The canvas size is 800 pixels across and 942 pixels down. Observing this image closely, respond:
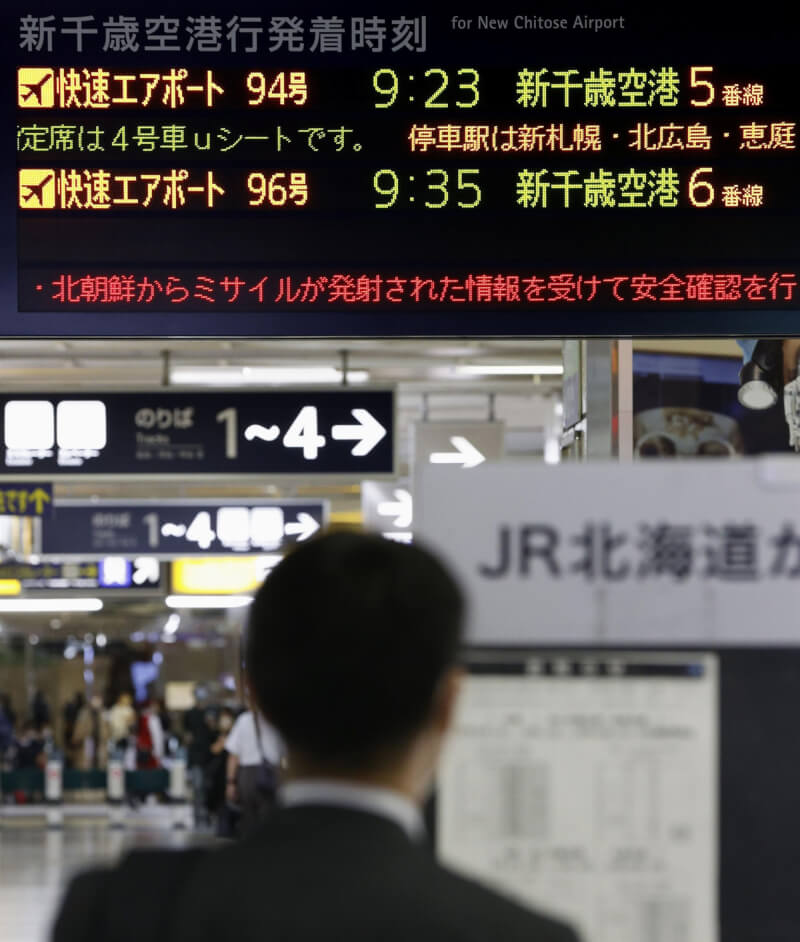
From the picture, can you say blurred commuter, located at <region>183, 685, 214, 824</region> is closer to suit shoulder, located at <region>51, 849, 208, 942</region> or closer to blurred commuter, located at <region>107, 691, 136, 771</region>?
blurred commuter, located at <region>107, 691, 136, 771</region>

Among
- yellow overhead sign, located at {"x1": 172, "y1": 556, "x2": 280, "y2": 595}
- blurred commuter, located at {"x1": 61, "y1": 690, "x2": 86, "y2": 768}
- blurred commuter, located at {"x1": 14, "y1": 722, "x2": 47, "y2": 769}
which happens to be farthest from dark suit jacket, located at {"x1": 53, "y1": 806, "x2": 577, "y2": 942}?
blurred commuter, located at {"x1": 61, "y1": 690, "x2": 86, "y2": 768}

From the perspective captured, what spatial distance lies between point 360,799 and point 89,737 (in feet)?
82.0

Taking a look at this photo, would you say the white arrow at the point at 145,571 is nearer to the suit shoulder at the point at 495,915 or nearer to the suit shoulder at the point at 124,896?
the suit shoulder at the point at 124,896

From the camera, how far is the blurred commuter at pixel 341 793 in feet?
4.13

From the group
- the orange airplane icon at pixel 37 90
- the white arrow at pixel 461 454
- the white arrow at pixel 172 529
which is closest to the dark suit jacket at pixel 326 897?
the orange airplane icon at pixel 37 90

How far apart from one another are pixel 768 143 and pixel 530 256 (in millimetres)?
803

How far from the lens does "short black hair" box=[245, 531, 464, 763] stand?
134 centimetres

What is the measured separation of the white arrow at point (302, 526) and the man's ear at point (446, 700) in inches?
458

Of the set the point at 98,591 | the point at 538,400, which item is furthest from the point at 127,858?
the point at 98,591

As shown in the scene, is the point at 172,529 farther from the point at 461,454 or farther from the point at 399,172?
the point at 399,172

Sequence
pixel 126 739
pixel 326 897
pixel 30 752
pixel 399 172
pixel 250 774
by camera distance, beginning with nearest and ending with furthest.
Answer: pixel 326 897 → pixel 399 172 → pixel 250 774 → pixel 126 739 → pixel 30 752

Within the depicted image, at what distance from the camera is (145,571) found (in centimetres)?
1652

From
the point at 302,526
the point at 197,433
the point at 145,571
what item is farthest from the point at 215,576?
the point at 197,433

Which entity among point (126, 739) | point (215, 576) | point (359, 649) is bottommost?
point (126, 739)
